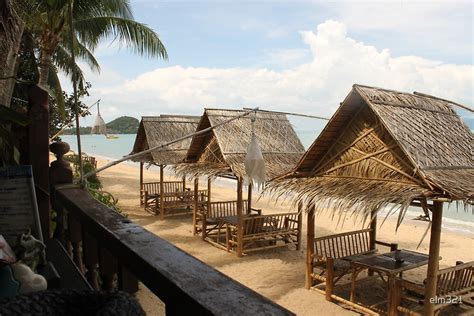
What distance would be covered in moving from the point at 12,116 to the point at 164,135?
42.6 feet

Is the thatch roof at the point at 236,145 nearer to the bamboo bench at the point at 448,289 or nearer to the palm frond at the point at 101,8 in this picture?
the palm frond at the point at 101,8

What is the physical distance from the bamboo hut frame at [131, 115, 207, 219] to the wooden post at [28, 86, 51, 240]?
10.8m

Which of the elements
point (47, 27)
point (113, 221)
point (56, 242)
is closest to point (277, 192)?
point (56, 242)

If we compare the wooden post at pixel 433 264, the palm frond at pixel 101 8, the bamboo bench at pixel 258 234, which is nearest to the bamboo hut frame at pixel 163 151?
the bamboo bench at pixel 258 234

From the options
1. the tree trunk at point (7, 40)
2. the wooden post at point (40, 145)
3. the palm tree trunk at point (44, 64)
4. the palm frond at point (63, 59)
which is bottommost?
the wooden post at point (40, 145)

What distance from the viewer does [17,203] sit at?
1943 mm

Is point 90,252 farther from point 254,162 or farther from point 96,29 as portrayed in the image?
point 96,29

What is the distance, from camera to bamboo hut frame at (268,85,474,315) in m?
5.43

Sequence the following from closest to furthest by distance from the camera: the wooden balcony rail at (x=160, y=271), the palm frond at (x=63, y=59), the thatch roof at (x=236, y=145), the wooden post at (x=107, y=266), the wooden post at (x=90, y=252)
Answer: the wooden balcony rail at (x=160, y=271) < the wooden post at (x=107, y=266) < the wooden post at (x=90, y=252) < the thatch roof at (x=236, y=145) < the palm frond at (x=63, y=59)

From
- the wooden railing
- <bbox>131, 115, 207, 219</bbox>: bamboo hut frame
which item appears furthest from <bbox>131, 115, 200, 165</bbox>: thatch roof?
the wooden railing

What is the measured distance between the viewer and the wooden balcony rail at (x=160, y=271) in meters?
0.82

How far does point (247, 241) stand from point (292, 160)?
8.16 ft

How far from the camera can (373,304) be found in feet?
22.0

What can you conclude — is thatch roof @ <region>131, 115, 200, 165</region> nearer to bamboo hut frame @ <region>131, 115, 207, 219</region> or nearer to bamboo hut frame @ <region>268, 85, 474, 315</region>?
bamboo hut frame @ <region>131, 115, 207, 219</region>
